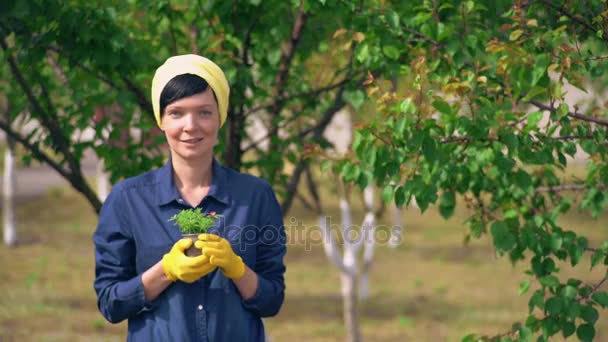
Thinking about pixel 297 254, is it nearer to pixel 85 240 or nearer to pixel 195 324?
pixel 85 240

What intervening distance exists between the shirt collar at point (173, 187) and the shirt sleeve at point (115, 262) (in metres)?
0.17

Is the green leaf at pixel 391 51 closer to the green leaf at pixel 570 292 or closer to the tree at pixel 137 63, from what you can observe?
the tree at pixel 137 63

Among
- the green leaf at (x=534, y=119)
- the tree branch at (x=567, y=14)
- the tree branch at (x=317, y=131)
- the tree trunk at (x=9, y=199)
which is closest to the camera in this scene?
the green leaf at (x=534, y=119)

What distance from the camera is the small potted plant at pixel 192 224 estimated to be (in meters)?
3.70

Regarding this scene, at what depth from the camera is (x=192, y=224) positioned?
3717 mm

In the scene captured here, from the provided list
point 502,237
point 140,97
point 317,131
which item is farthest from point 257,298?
point 317,131

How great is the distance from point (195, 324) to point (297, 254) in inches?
609

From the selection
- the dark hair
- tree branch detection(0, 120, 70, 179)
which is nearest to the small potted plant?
the dark hair

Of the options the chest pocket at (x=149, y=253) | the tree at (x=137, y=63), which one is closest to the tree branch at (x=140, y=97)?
the tree at (x=137, y=63)

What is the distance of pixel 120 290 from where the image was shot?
12.6ft

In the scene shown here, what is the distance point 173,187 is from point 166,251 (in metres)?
0.27

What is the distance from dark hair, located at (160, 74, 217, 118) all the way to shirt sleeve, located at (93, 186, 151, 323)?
45cm

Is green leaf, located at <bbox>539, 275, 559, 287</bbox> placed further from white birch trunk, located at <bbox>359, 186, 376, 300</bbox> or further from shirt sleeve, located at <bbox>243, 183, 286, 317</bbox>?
A: white birch trunk, located at <bbox>359, 186, 376, 300</bbox>

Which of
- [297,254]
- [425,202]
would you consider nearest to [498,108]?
[425,202]
